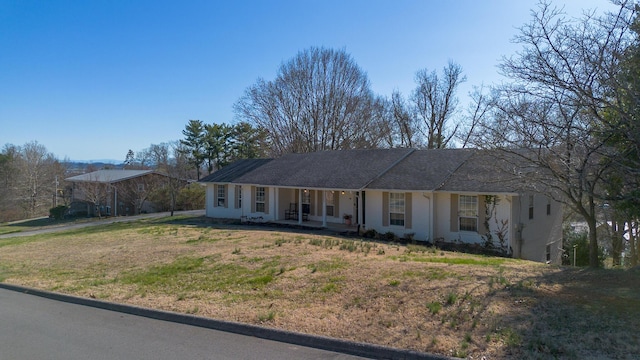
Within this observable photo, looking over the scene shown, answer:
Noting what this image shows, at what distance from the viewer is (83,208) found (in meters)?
43.8

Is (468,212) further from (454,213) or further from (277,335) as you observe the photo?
(277,335)

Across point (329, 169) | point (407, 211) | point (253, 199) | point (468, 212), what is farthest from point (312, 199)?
point (468, 212)

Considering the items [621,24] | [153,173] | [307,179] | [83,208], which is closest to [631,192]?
[621,24]

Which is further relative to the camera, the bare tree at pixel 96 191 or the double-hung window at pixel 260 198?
the bare tree at pixel 96 191

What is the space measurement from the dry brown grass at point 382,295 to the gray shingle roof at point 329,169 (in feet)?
30.0

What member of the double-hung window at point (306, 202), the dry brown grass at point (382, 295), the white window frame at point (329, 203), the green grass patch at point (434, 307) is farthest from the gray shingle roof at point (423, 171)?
the green grass patch at point (434, 307)

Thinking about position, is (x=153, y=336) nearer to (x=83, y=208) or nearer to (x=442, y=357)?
(x=442, y=357)

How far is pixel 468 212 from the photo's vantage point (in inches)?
700

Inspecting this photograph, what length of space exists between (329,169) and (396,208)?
574 cm

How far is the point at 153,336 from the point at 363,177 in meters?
15.9

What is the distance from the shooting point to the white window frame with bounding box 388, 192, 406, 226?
1947 centimetres

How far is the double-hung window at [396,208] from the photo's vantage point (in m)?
19.5

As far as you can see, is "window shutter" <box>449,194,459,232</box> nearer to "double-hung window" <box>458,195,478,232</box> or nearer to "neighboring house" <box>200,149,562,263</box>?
"neighboring house" <box>200,149,562,263</box>

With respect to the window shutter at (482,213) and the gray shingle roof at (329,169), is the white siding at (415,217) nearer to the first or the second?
the gray shingle roof at (329,169)
